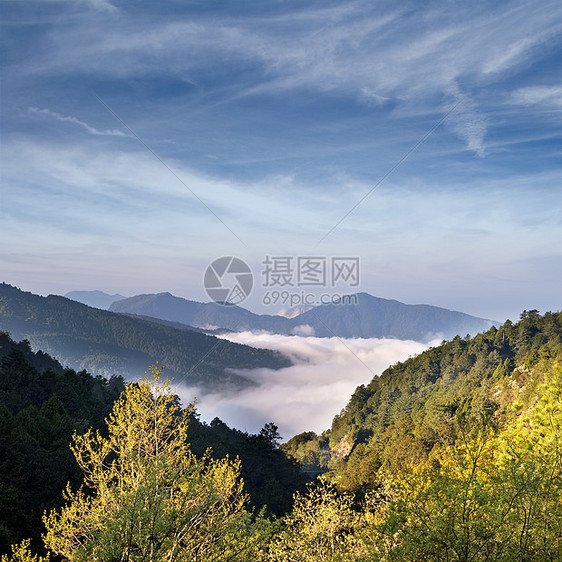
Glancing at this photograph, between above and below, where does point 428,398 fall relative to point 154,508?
below

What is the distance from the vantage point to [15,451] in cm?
3700

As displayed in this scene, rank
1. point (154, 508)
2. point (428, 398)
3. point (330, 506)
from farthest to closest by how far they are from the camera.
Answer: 1. point (428, 398)
2. point (330, 506)
3. point (154, 508)

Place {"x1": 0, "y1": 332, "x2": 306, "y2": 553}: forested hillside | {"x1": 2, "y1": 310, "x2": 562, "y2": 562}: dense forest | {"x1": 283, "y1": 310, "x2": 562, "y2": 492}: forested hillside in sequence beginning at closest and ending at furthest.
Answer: {"x1": 2, "y1": 310, "x2": 562, "y2": 562}: dense forest → {"x1": 0, "y1": 332, "x2": 306, "y2": 553}: forested hillside → {"x1": 283, "y1": 310, "x2": 562, "y2": 492}: forested hillside

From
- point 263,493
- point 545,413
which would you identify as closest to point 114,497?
point 545,413

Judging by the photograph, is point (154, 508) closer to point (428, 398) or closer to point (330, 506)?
point (330, 506)

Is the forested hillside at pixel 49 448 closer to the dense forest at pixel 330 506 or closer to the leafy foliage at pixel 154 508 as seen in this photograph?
the dense forest at pixel 330 506

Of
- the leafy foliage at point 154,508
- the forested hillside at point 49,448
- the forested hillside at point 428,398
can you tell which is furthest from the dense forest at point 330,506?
the forested hillside at point 428,398

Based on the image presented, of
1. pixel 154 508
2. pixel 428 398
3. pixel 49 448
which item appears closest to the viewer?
pixel 154 508

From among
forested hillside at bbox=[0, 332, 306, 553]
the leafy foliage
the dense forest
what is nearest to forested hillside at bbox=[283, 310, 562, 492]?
forested hillside at bbox=[0, 332, 306, 553]

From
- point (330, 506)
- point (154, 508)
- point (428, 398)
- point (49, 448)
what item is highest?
point (154, 508)

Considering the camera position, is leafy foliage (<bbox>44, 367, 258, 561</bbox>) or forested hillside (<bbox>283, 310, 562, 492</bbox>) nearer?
leafy foliage (<bbox>44, 367, 258, 561</bbox>)

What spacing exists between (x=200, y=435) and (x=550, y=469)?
231 feet

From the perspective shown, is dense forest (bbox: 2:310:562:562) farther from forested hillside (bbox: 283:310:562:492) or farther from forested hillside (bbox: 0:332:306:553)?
forested hillside (bbox: 283:310:562:492)

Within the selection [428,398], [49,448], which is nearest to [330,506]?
[49,448]
